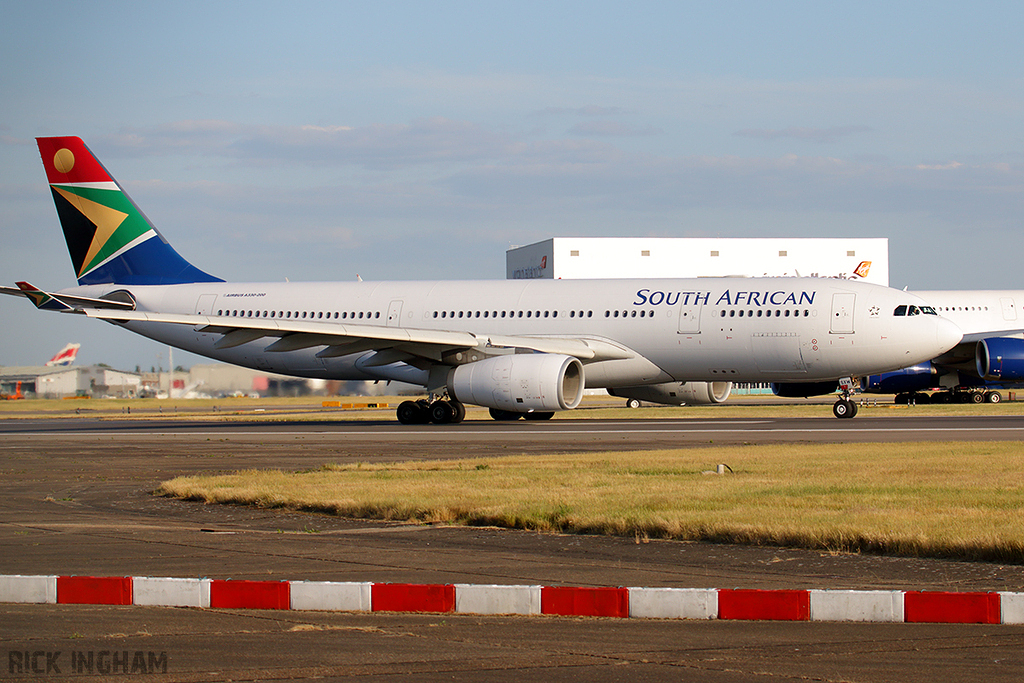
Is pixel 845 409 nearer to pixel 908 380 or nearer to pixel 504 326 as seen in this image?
pixel 504 326

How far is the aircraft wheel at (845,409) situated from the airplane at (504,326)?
42 mm

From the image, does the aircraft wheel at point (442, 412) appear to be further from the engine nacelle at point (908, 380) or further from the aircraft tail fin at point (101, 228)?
the engine nacelle at point (908, 380)

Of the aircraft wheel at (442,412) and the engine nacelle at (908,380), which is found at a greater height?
the engine nacelle at (908,380)

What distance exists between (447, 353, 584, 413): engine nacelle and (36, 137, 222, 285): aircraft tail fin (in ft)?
39.8

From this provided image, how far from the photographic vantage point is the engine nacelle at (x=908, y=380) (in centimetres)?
4403

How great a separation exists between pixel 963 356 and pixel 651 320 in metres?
19.3

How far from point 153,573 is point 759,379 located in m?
22.3

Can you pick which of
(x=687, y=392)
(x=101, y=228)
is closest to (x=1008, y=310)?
(x=687, y=392)

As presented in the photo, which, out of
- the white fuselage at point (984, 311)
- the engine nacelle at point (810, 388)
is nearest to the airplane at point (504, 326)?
the engine nacelle at point (810, 388)

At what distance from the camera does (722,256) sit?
77.6 m

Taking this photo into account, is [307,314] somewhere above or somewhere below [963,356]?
above

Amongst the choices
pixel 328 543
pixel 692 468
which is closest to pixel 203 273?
pixel 692 468

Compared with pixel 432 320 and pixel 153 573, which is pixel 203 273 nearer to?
pixel 432 320

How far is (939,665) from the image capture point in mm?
5621
